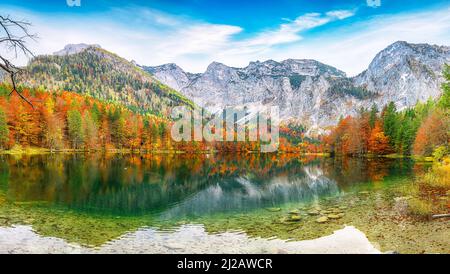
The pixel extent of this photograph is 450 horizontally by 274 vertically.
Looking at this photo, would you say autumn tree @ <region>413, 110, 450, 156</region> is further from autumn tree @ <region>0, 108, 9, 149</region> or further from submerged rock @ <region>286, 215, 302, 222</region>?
autumn tree @ <region>0, 108, 9, 149</region>

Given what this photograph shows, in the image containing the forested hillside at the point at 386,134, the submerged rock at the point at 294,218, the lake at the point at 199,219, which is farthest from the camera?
the forested hillside at the point at 386,134

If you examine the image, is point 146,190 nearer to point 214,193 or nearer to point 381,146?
point 214,193

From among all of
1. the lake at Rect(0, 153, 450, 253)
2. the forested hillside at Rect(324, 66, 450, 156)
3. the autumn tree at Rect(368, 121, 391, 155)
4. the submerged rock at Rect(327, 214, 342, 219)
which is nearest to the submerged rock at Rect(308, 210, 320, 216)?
the lake at Rect(0, 153, 450, 253)

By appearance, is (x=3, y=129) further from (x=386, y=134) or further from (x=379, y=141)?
(x=386, y=134)

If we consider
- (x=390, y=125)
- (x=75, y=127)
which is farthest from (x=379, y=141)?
(x=75, y=127)

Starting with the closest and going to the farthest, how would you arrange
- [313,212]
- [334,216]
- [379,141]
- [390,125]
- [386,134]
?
[334,216], [313,212], [390,125], [386,134], [379,141]

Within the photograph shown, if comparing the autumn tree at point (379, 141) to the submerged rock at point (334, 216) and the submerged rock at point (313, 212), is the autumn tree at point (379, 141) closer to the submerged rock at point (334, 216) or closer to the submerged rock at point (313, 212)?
the submerged rock at point (313, 212)

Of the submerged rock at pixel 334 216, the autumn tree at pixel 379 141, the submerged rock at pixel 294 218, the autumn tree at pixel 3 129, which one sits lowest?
the submerged rock at pixel 294 218

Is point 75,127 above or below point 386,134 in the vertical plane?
above

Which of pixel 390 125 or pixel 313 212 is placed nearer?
pixel 313 212

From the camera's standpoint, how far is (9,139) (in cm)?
9544

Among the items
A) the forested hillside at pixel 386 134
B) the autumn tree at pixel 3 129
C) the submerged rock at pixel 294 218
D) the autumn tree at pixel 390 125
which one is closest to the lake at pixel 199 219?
the submerged rock at pixel 294 218

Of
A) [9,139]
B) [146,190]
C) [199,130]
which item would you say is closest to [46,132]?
[9,139]
